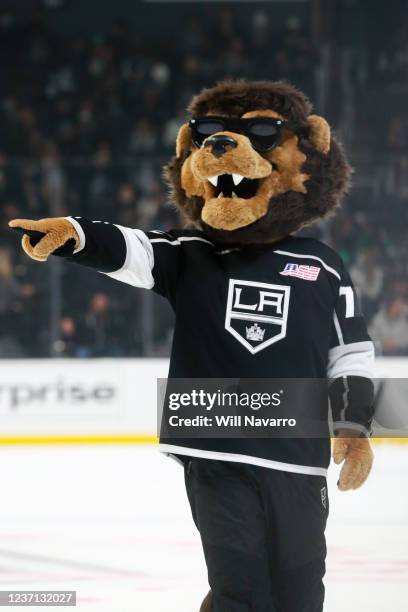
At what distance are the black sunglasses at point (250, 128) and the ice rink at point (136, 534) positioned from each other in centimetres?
131

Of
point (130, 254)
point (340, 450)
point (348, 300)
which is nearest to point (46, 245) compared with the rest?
point (130, 254)

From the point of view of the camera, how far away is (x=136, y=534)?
13.2ft

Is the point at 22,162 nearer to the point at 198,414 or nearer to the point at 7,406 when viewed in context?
the point at 7,406

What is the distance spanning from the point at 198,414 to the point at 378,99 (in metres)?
6.78

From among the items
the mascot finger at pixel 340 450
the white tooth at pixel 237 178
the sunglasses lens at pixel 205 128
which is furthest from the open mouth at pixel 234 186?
the mascot finger at pixel 340 450

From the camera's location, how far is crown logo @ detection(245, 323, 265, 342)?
7.57 feet

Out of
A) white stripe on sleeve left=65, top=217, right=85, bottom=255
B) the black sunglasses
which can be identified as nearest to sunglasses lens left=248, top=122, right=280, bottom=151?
the black sunglasses

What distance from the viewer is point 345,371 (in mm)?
2396

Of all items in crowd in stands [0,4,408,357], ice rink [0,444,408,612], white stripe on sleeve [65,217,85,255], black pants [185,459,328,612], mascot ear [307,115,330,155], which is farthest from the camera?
crowd in stands [0,4,408,357]

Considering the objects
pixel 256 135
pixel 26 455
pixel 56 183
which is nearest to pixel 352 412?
pixel 256 135

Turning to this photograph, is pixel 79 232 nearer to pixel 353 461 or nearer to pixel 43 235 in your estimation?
pixel 43 235

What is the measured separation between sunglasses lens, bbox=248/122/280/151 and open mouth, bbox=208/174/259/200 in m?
0.09

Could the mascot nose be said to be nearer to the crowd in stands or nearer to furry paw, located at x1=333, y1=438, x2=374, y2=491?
furry paw, located at x1=333, y1=438, x2=374, y2=491

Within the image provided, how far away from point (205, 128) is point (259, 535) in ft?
3.10
